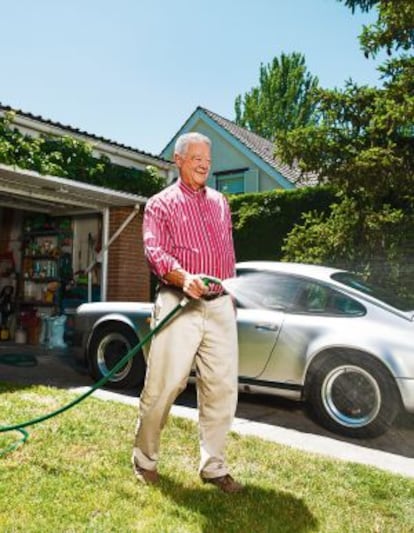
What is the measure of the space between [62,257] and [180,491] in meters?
8.05

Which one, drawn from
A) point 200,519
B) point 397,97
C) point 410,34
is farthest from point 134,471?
point 410,34

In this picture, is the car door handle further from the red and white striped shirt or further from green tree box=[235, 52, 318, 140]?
green tree box=[235, 52, 318, 140]

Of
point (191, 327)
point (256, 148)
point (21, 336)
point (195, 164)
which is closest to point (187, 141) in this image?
point (195, 164)

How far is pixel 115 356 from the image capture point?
222 inches

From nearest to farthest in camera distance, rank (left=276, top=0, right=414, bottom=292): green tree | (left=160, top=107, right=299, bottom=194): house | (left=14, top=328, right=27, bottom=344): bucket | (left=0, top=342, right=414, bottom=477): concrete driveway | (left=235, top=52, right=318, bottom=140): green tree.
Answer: (left=0, top=342, right=414, bottom=477): concrete driveway < (left=276, top=0, right=414, bottom=292): green tree < (left=14, top=328, right=27, bottom=344): bucket < (left=160, top=107, right=299, bottom=194): house < (left=235, top=52, right=318, bottom=140): green tree

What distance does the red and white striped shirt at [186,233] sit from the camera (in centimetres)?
271

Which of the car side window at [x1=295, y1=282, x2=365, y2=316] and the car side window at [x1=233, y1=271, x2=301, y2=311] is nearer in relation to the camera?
the car side window at [x1=295, y1=282, x2=365, y2=316]

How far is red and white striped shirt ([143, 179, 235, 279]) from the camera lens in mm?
2707

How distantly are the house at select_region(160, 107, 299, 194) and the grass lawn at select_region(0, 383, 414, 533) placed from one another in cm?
1342

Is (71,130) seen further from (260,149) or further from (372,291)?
(260,149)

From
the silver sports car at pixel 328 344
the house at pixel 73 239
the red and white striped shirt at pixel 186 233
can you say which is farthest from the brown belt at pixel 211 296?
the house at pixel 73 239

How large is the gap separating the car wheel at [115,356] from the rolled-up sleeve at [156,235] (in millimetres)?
2907

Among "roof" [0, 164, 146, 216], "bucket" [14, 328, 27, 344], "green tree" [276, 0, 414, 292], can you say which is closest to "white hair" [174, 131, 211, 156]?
"green tree" [276, 0, 414, 292]

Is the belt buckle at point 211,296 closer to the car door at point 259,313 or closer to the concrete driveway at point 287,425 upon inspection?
the concrete driveway at point 287,425
